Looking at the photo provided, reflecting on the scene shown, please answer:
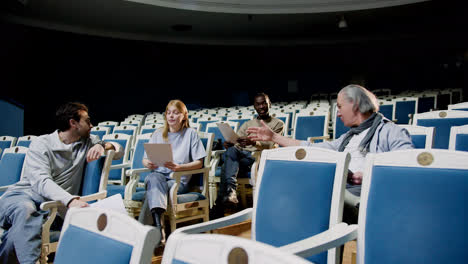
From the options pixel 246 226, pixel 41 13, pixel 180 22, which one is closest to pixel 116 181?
pixel 246 226

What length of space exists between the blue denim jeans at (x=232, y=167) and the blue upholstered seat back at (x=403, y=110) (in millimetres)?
2804

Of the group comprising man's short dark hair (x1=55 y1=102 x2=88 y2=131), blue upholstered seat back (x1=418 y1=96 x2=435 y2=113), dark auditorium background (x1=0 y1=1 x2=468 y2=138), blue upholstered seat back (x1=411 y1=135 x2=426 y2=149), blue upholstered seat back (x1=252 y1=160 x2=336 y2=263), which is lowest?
blue upholstered seat back (x1=252 y1=160 x2=336 y2=263)

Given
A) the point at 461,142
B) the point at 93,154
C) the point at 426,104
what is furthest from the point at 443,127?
the point at 426,104

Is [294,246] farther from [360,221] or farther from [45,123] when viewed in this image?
[45,123]

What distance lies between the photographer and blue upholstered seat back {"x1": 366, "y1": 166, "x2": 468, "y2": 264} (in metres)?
1.07

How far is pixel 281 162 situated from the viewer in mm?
1501

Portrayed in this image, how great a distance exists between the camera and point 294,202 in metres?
1.38

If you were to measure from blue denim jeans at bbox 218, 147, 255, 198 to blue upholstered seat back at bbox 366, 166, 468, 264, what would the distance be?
2046 mm

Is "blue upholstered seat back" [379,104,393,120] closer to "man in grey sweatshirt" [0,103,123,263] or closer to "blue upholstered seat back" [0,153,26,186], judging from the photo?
"man in grey sweatshirt" [0,103,123,263]

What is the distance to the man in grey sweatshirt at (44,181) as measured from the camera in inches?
73.1

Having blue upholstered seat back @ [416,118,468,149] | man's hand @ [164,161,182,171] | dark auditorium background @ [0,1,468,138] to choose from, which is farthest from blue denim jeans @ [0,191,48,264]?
dark auditorium background @ [0,1,468,138]

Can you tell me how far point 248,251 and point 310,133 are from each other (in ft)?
12.3

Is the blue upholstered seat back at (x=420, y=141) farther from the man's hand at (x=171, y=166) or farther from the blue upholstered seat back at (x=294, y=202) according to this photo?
the man's hand at (x=171, y=166)

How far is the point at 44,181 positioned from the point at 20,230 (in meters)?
0.26
